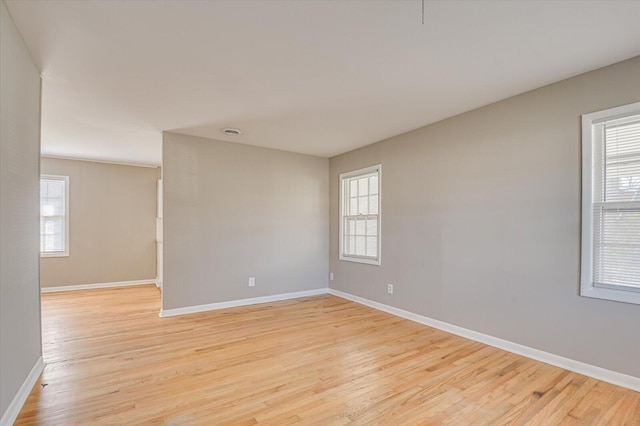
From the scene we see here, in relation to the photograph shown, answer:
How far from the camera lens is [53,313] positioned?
424 centimetres

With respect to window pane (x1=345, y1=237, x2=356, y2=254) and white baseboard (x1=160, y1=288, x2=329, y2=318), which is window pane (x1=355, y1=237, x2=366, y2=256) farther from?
white baseboard (x1=160, y1=288, x2=329, y2=318)

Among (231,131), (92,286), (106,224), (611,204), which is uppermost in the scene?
(231,131)

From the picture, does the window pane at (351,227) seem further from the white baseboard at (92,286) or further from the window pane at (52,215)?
the window pane at (52,215)

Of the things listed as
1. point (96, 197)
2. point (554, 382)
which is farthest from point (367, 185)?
point (96, 197)

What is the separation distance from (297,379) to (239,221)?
110 inches

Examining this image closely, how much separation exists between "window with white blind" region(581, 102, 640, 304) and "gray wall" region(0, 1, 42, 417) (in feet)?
13.3

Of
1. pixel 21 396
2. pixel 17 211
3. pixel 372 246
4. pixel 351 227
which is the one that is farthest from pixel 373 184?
pixel 21 396

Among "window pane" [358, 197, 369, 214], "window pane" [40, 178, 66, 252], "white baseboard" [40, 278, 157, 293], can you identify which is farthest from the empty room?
"window pane" [40, 178, 66, 252]

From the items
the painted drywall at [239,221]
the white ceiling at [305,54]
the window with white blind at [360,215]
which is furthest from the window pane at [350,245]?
the white ceiling at [305,54]

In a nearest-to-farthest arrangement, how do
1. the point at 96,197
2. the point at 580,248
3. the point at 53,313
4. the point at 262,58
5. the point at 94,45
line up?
the point at 94,45 < the point at 262,58 < the point at 580,248 < the point at 53,313 < the point at 96,197

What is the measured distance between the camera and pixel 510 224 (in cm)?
299

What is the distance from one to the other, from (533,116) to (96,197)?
23.3ft

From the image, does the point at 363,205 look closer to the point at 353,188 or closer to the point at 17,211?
the point at 353,188

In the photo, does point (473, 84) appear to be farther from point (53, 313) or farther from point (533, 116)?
point (53, 313)
